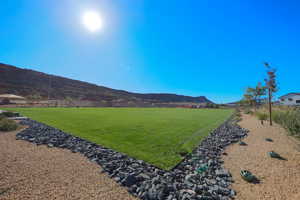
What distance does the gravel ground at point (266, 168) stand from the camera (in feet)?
8.93

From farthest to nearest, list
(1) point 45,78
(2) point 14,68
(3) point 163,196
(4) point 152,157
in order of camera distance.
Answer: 1. (1) point 45,78
2. (2) point 14,68
3. (4) point 152,157
4. (3) point 163,196

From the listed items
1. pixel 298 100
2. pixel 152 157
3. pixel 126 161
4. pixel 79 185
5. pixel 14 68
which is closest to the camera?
pixel 79 185

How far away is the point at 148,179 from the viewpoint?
3.07 m

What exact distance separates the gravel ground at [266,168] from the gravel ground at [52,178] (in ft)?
8.25

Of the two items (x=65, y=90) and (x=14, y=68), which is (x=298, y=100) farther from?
(x=14, y=68)

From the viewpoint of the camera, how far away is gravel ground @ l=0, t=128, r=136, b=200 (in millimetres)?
2586

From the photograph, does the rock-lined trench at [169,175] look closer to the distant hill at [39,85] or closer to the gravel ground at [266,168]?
the gravel ground at [266,168]

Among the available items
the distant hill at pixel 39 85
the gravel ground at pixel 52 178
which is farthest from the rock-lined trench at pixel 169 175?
the distant hill at pixel 39 85

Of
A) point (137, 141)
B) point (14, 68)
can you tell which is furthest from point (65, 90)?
point (137, 141)

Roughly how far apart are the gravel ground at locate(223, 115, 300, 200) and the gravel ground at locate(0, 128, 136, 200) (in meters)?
2.51

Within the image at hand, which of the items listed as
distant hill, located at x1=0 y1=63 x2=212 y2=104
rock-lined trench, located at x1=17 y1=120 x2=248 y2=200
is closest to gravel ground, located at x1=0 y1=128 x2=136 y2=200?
rock-lined trench, located at x1=17 y1=120 x2=248 y2=200

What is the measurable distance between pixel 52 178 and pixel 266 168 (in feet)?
18.0

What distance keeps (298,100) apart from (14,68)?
99.2 meters

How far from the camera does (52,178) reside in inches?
Answer: 123
